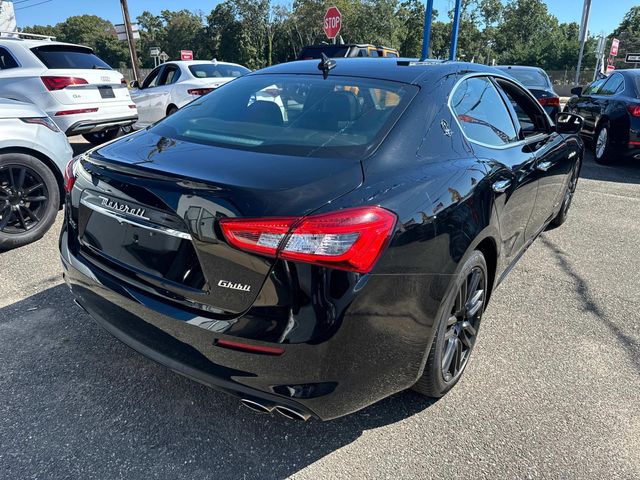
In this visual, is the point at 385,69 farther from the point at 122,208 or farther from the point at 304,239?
the point at 122,208

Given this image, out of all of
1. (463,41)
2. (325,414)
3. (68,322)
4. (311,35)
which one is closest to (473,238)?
(325,414)

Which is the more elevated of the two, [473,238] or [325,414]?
[473,238]

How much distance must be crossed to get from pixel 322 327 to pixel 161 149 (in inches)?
43.5

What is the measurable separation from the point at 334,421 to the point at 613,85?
865 cm

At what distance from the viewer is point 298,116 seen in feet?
7.98

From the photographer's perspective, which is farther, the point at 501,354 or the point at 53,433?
the point at 501,354

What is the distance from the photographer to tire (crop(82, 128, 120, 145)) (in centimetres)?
924

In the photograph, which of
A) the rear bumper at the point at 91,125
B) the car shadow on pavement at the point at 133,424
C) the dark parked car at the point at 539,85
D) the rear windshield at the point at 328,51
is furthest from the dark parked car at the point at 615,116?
the rear bumper at the point at 91,125

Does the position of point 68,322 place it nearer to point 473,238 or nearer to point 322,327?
point 322,327

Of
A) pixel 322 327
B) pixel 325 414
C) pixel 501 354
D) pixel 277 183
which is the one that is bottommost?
pixel 501 354

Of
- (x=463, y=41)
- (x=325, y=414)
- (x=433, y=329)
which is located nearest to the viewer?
(x=325, y=414)

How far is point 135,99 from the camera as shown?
10.1 m

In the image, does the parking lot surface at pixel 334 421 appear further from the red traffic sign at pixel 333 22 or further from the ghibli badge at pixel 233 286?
the red traffic sign at pixel 333 22

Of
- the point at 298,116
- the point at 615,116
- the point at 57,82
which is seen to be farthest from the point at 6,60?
the point at 615,116
